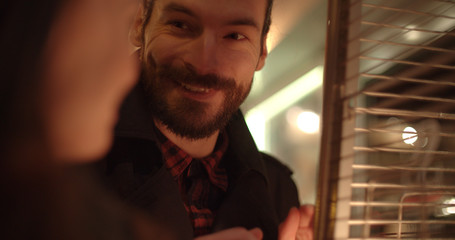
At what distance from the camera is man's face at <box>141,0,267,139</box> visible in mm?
1017

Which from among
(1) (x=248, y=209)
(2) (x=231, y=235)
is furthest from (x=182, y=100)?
(2) (x=231, y=235)

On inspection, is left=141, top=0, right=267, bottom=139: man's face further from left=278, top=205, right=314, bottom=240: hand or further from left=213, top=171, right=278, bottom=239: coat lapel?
left=278, top=205, right=314, bottom=240: hand

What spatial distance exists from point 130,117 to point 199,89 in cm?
21

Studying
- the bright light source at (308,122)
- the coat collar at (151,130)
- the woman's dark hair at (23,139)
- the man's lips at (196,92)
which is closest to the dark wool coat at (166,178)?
the coat collar at (151,130)

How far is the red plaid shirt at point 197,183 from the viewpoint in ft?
3.42

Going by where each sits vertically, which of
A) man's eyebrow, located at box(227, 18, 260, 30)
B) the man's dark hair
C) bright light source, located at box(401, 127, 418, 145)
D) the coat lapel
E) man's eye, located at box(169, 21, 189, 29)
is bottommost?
the coat lapel

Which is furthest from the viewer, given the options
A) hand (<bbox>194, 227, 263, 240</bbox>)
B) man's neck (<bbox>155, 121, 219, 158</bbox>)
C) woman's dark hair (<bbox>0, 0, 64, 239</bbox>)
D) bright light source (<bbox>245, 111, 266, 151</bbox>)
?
bright light source (<bbox>245, 111, 266, 151</bbox>)

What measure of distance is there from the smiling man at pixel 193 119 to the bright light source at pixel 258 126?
865 mm

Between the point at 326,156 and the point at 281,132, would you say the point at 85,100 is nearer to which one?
the point at 326,156

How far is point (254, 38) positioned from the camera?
3.84 feet

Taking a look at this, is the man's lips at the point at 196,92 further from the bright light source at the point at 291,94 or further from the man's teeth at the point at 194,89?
the bright light source at the point at 291,94

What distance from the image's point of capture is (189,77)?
1.02 m

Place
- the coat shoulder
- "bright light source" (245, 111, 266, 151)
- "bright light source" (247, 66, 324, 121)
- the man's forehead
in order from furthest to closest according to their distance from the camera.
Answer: "bright light source" (245, 111, 266, 151), "bright light source" (247, 66, 324, 121), the coat shoulder, the man's forehead

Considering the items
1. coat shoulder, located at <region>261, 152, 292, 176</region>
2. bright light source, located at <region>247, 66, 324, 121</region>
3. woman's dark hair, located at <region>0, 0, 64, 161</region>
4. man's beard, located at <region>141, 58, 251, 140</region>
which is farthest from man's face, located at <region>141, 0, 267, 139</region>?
bright light source, located at <region>247, 66, 324, 121</region>
